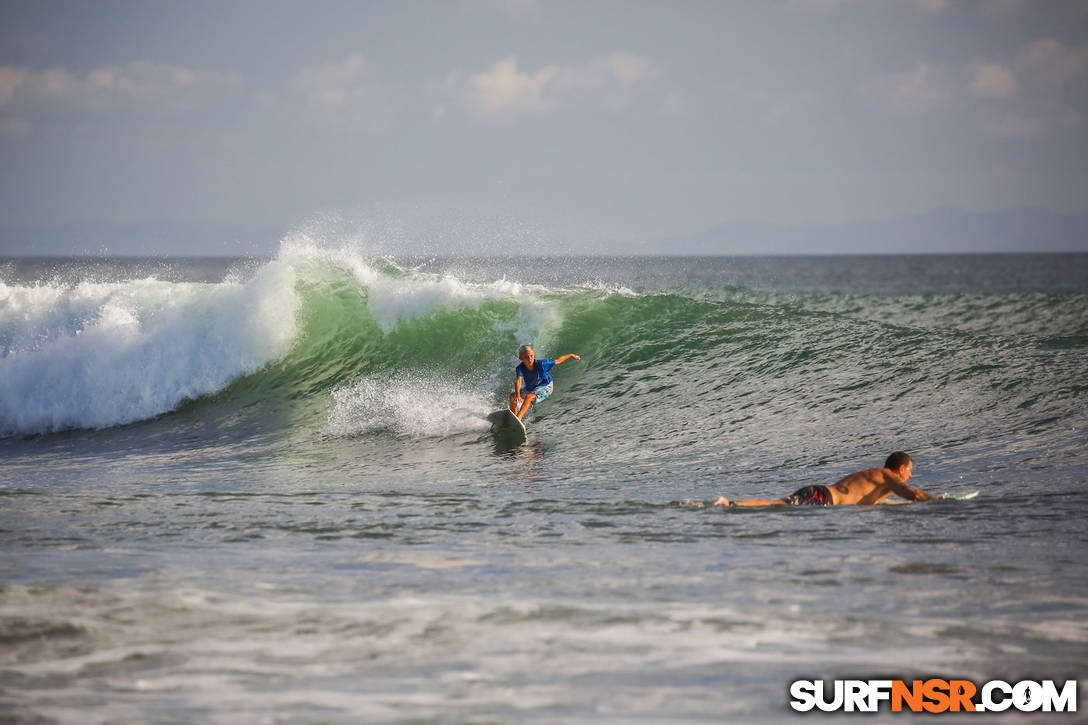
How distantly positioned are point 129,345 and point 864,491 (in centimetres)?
1340

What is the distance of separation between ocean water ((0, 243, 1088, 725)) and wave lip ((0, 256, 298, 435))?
0.06 m

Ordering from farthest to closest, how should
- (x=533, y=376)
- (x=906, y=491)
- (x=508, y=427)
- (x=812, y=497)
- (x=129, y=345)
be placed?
(x=129, y=345) < (x=533, y=376) < (x=508, y=427) < (x=812, y=497) < (x=906, y=491)

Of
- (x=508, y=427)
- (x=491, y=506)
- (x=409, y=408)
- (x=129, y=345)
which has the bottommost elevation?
(x=491, y=506)

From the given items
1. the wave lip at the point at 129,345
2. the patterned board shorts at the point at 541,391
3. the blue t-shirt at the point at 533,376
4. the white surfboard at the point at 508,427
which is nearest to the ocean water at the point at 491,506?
the wave lip at the point at 129,345

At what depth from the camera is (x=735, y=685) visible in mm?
4465

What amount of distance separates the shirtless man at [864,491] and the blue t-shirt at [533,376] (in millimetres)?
4896

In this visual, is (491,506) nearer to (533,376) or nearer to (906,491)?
(906,491)

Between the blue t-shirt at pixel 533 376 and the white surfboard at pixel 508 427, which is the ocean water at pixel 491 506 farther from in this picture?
the blue t-shirt at pixel 533 376

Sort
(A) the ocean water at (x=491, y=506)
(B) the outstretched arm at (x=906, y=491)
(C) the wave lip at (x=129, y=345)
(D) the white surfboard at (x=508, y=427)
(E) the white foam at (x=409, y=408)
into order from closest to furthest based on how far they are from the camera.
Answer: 1. (A) the ocean water at (x=491, y=506)
2. (B) the outstretched arm at (x=906, y=491)
3. (D) the white surfboard at (x=508, y=427)
4. (E) the white foam at (x=409, y=408)
5. (C) the wave lip at (x=129, y=345)

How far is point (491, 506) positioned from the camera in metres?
8.81

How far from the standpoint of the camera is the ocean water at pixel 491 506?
4.68 m

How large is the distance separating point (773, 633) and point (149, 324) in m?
15.1

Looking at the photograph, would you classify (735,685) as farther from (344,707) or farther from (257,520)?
(257,520)

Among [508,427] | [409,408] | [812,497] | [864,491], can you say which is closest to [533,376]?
[508,427]
